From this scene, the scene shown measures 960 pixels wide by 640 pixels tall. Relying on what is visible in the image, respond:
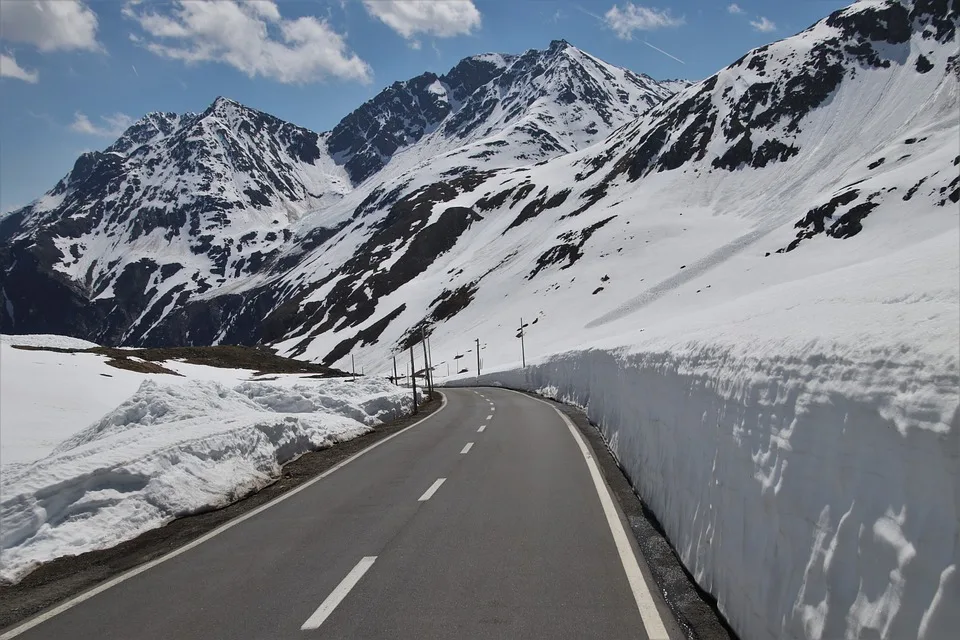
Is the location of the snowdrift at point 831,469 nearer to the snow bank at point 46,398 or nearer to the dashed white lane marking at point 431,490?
the dashed white lane marking at point 431,490

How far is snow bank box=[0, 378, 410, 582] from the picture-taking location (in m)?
8.39

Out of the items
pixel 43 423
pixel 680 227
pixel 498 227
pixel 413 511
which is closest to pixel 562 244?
pixel 680 227

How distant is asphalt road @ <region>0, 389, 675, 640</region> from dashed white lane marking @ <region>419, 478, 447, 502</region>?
0.19 feet

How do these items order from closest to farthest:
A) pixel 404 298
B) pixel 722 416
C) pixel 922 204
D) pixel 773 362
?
pixel 773 362, pixel 722 416, pixel 922 204, pixel 404 298

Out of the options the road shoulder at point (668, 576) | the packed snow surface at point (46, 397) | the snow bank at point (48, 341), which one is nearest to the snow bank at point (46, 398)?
the packed snow surface at point (46, 397)

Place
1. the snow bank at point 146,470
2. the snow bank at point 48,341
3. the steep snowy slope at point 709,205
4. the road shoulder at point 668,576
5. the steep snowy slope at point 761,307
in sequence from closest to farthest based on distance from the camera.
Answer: the steep snowy slope at point 761,307
the road shoulder at point 668,576
the snow bank at point 146,470
the snow bank at point 48,341
the steep snowy slope at point 709,205

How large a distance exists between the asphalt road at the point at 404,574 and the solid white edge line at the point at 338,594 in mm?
21

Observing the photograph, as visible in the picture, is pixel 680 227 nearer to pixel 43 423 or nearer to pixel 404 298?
pixel 404 298

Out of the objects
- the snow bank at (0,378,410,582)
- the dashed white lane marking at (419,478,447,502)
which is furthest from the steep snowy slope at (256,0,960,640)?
the snow bank at (0,378,410,582)

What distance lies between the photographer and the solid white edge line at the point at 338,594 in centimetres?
529

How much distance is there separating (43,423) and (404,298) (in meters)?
118

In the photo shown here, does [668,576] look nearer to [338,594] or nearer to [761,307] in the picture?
[338,594]

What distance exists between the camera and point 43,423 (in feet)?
62.5

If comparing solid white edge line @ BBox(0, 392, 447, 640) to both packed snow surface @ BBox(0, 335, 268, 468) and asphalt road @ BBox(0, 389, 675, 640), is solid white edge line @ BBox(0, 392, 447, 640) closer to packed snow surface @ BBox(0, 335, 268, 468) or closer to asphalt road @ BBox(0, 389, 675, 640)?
asphalt road @ BBox(0, 389, 675, 640)
